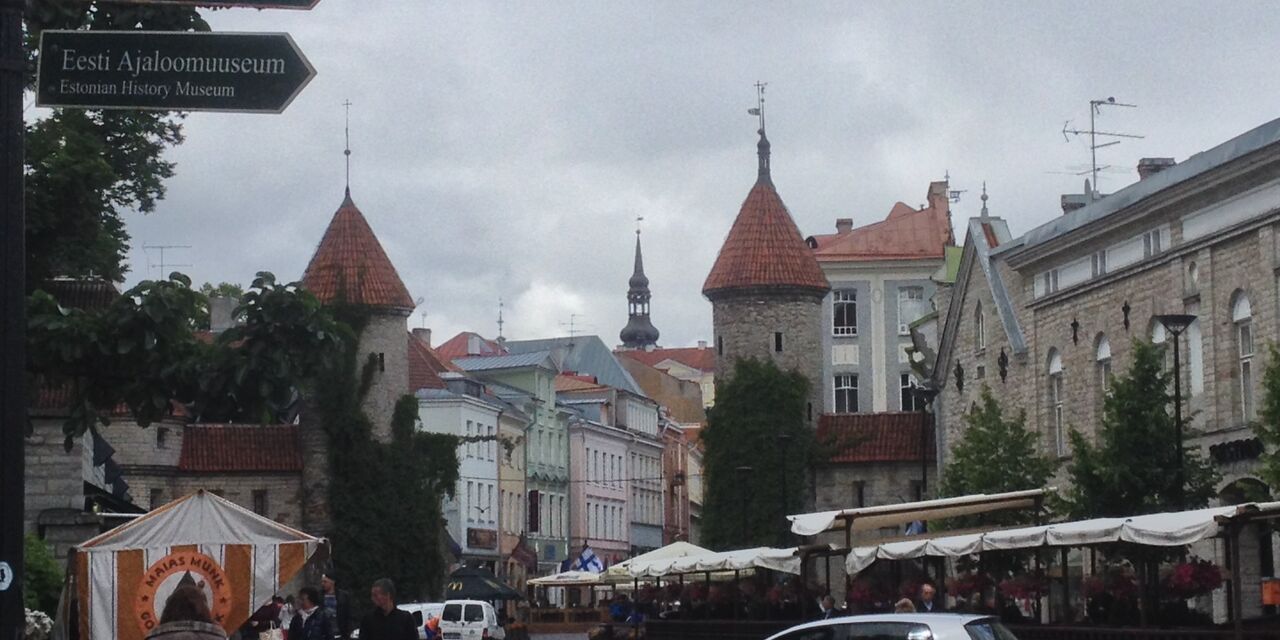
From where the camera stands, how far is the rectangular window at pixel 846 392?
92438 millimetres

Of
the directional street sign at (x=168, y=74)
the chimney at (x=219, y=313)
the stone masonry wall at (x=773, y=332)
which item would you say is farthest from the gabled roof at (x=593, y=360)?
the directional street sign at (x=168, y=74)

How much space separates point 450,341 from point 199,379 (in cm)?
11975

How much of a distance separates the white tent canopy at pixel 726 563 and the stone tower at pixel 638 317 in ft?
463

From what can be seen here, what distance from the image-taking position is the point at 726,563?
41.7 metres

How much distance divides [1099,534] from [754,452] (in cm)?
4514

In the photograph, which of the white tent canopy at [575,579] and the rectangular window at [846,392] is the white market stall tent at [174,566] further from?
the rectangular window at [846,392]

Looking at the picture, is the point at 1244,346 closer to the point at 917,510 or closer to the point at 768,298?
the point at 917,510

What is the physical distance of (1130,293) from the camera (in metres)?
44.6

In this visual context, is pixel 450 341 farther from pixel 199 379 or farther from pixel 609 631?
pixel 199 379

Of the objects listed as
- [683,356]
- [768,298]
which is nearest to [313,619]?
[768,298]

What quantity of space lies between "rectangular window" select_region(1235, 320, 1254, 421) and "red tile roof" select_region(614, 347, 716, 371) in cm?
13194

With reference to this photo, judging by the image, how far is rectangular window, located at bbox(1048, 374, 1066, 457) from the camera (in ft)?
163

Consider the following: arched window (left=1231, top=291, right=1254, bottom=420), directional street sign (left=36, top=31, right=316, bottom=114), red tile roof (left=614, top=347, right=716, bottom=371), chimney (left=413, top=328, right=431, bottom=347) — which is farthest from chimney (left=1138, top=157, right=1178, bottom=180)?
red tile roof (left=614, top=347, right=716, bottom=371)

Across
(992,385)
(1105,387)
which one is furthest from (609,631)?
(1105,387)
